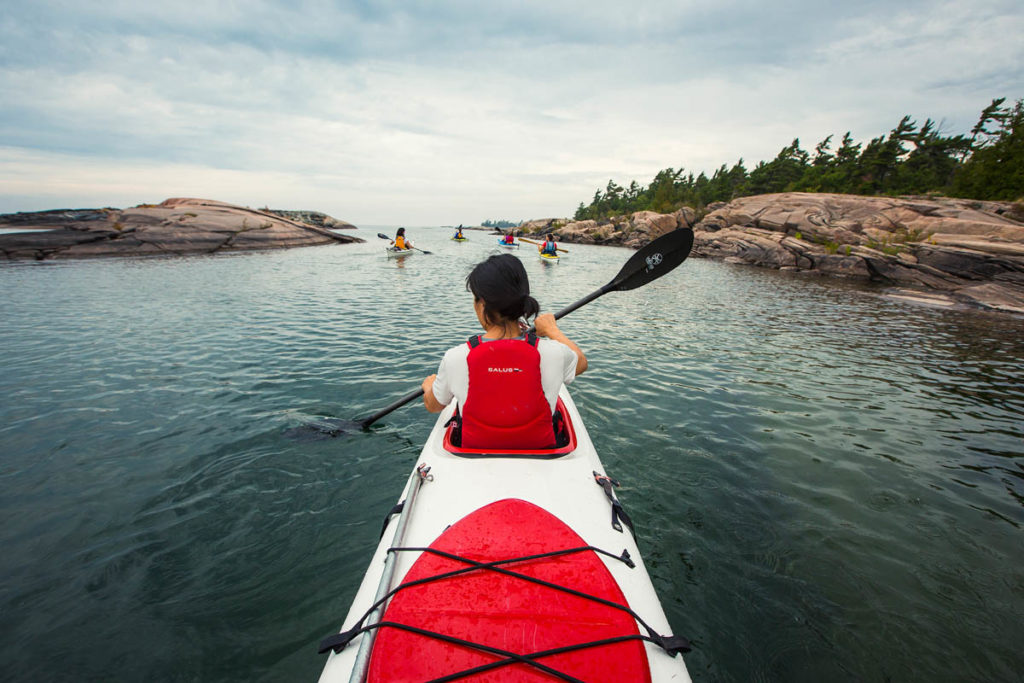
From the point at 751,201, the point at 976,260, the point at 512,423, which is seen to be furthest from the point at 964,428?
the point at 751,201

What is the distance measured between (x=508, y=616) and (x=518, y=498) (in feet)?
2.59

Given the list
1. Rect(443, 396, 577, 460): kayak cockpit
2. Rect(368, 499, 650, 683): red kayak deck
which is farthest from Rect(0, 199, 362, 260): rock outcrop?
Rect(368, 499, 650, 683): red kayak deck

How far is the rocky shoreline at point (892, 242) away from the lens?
20469 millimetres

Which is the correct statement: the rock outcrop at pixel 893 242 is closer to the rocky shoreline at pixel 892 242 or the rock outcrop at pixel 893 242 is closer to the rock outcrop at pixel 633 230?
the rocky shoreline at pixel 892 242

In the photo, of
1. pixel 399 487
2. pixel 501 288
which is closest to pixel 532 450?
pixel 501 288

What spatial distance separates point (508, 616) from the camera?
1.64 metres

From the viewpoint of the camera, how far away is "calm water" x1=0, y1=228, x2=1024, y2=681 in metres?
2.70

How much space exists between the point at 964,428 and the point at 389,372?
9629 millimetres

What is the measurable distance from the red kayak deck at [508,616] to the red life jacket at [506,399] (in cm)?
77

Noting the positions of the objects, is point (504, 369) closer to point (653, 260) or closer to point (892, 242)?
point (653, 260)

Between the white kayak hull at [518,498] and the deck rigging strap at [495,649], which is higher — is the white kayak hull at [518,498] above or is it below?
below

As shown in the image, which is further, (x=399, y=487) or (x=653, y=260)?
(x=653, y=260)

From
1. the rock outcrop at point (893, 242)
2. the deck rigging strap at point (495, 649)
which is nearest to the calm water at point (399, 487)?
the deck rigging strap at point (495, 649)

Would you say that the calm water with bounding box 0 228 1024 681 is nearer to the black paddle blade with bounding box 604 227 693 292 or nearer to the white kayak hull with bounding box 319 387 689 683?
the white kayak hull with bounding box 319 387 689 683
